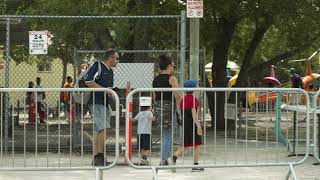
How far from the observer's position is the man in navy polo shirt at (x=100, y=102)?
381 inches

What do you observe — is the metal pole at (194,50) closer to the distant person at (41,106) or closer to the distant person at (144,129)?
the distant person at (144,129)

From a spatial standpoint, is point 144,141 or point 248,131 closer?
point 144,141

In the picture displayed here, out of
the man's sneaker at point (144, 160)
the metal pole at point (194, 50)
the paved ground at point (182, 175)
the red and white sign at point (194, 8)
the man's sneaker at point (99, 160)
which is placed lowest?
the paved ground at point (182, 175)

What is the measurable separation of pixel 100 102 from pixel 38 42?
3.07m

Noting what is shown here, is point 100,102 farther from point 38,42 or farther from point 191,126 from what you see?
point 38,42

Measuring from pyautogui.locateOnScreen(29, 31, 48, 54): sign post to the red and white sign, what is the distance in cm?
281

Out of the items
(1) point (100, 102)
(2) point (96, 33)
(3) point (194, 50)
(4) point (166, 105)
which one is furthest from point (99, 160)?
(2) point (96, 33)

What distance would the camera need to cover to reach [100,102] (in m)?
9.97

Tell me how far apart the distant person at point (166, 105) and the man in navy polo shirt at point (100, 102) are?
79 cm

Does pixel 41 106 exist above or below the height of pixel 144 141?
above

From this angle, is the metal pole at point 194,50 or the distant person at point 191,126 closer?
the distant person at point 191,126

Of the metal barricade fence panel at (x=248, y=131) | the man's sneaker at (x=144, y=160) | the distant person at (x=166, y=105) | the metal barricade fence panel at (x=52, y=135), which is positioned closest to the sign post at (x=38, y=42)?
the metal barricade fence panel at (x=52, y=135)

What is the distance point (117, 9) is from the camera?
16.8m

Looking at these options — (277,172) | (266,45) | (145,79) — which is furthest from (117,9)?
(266,45)
